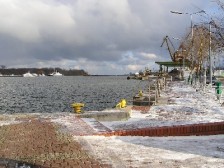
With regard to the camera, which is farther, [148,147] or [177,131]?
[177,131]

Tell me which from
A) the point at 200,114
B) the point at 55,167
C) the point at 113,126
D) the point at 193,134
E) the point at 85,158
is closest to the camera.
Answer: the point at 55,167

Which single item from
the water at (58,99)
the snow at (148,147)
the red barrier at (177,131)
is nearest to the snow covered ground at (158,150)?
the snow at (148,147)

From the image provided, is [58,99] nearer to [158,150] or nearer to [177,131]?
[177,131]

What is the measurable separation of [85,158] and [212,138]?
5249 millimetres

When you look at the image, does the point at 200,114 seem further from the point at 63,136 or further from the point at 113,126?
the point at 63,136

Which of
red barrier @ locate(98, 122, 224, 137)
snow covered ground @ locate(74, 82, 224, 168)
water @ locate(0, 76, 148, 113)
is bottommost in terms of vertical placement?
water @ locate(0, 76, 148, 113)

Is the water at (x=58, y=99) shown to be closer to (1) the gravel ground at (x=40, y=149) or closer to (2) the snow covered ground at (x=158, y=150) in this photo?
(1) the gravel ground at (x=40, y=149)

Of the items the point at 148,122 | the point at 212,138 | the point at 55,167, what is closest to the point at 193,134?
the point at 212,138

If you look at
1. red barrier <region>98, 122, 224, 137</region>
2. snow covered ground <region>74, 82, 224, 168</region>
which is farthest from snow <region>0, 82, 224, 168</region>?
red barrier <region>98, 122, 224, 137</region>

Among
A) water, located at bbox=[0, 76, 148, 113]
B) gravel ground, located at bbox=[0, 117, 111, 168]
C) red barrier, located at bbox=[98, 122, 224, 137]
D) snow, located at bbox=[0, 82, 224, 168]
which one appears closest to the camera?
gravel ground, located at bbox=[0, 117, 111, 168]

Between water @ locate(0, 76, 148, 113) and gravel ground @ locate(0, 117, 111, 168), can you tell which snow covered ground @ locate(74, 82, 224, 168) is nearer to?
gravel ground @ locate(0, 117, 111, 168)

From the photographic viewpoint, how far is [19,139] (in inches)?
568

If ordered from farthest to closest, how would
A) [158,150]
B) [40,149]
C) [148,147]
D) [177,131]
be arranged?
[177,131], [148,147], [40,149], [158,150]

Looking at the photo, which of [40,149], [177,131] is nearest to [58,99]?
[177,131]
